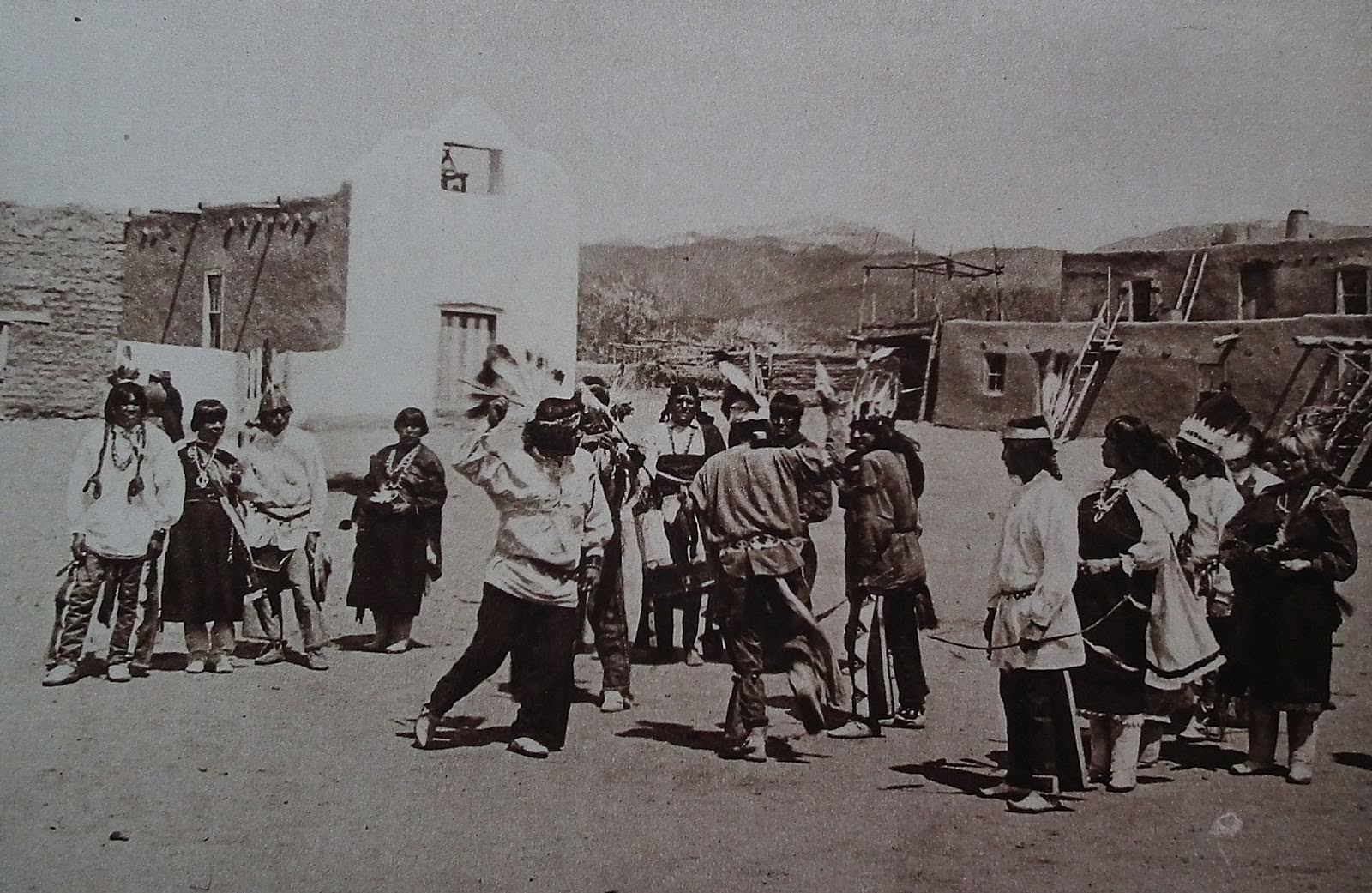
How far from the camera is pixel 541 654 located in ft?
12.7

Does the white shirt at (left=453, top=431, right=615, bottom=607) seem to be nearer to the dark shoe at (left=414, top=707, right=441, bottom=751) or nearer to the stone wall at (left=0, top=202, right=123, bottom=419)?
the dark shoe at (left=414, top=707, right=441, bottom=751)

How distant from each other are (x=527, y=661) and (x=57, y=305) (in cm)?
223

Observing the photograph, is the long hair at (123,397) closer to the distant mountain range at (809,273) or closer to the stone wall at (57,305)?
the stone wall at (57,305)

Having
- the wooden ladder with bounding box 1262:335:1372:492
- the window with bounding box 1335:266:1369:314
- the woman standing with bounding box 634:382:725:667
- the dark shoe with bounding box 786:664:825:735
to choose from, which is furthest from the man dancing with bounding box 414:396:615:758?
the window with bounding box 1335:266:1369:314

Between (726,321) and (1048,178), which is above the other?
(1048,178)

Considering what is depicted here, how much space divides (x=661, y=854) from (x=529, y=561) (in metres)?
1.05

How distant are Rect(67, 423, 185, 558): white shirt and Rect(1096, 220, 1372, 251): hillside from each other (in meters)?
3.51

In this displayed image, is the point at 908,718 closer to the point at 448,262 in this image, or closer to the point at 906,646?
the point at 906,646

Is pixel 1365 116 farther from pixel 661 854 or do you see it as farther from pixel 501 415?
pixel 661 854

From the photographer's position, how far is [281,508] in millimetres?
4180

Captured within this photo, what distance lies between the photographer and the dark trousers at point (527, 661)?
3.84 metres

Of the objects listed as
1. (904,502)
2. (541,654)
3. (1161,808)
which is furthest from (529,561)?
(1161,808)

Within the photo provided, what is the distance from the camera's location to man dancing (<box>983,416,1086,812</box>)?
12.0 ft

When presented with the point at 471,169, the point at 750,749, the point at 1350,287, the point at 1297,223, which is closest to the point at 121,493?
the point at 471,169
